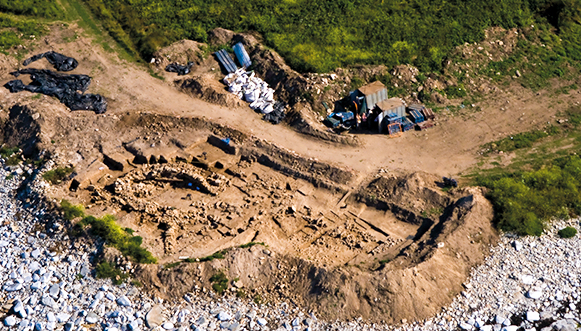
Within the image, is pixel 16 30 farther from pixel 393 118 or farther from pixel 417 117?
pixel 417 117

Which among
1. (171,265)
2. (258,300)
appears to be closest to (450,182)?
(258,300)

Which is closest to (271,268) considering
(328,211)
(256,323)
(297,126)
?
(256,323)

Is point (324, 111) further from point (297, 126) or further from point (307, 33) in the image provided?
point (307, 33)

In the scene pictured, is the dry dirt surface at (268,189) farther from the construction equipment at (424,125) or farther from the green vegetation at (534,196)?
the green vegetation at (534,196)

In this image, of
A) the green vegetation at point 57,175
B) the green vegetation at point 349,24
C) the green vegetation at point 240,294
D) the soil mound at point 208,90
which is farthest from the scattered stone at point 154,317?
the green vegetation at point 349,24

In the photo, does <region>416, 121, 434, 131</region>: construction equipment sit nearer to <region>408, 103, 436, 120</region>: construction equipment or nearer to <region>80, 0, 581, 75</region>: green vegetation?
<region>408, 103, 436, 120</region>: construction equipment
